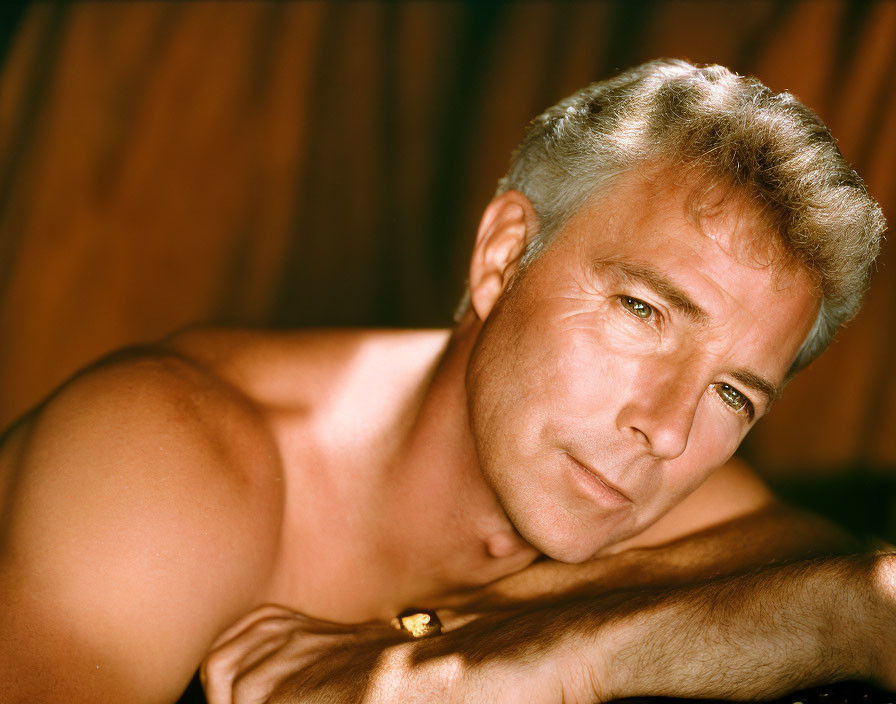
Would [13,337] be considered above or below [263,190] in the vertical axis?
below

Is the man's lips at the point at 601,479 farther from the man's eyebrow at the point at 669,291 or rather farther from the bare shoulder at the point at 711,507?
the bare shoulder at the point at 711,507

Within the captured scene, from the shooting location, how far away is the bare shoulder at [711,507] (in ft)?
4.93

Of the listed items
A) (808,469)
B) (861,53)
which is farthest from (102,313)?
(861,53)

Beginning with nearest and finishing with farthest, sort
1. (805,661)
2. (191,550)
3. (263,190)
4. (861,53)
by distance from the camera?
(805,661) → (191,550) → (861,53) → (263,190)

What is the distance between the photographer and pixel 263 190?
2.59 m

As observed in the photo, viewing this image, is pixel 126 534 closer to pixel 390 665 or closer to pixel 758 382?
pixel 390 665

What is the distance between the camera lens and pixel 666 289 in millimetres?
1117

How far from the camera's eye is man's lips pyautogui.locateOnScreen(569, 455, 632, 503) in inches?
44.4

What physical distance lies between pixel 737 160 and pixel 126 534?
997 mm

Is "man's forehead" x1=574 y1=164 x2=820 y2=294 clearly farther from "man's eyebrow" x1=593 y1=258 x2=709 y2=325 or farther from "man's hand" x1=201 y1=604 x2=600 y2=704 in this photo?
"man's hand" x1=201 y1=604 x2=600 y2=704

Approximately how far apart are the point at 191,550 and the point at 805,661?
0.80 metres

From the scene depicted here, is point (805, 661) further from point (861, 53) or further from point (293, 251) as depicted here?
point (293, 251)

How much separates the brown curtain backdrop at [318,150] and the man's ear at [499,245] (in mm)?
1194

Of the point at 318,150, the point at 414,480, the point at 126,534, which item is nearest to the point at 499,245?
the point at 414,480
